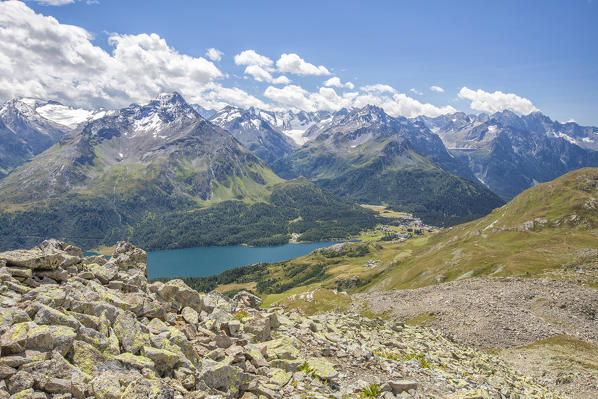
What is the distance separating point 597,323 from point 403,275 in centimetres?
7921

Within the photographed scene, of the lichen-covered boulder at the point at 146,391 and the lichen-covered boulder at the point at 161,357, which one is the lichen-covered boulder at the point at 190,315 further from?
the lichen-covered boulder at the point at 146,391

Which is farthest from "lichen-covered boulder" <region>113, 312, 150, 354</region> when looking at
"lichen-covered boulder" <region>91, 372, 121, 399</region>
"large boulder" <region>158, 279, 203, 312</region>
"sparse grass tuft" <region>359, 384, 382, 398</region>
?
"sparse grass tuft" <region>359, 384, 382, 398</region>

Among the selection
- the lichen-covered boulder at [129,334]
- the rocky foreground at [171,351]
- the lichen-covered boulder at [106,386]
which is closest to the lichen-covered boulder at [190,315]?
the rocky foreground at [171,351]

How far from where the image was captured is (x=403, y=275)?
124 metres

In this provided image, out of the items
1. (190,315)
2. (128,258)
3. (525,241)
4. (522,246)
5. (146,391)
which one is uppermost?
(128,258)

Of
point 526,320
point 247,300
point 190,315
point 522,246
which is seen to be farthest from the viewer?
point 522,246

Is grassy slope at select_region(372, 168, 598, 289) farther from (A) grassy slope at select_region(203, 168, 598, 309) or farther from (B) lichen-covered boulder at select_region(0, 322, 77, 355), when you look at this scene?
(B) lichen-covered boulder at select_region(0, 322, 77, 355)

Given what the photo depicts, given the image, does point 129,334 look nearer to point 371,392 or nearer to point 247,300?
point 371,392

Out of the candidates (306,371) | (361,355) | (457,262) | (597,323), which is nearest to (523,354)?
(597,323)

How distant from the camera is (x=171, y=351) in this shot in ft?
51.8

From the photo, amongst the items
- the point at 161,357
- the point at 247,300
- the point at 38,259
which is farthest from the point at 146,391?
the point at 247,300

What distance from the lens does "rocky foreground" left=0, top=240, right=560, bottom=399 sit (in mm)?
12039

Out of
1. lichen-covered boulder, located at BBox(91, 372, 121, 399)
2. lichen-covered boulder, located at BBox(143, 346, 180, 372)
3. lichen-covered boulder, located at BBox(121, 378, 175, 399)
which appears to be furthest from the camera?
lichen-covered boulder, located at BBox(143, 346, 180, 372)

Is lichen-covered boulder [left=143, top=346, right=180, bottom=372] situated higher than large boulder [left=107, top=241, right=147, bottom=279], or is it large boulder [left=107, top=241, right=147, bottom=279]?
large boulder [left=107, top=241, right=147, bottom=279]
